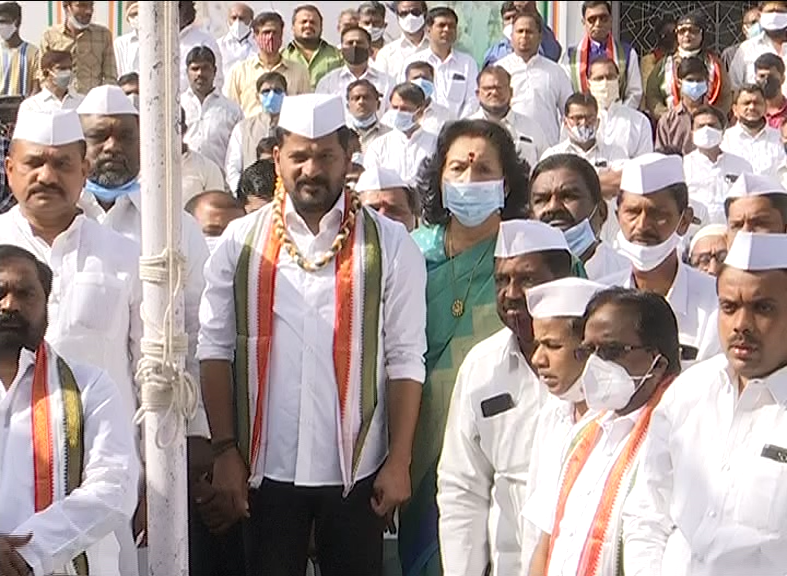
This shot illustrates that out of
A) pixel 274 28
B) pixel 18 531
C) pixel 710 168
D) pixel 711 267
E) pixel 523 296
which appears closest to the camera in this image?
pixel 18 531

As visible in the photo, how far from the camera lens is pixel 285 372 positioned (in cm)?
487

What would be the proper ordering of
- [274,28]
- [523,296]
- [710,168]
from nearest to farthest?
[523,296]
[710,168]
[274,28]

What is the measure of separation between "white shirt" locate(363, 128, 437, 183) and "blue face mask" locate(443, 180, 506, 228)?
427cm

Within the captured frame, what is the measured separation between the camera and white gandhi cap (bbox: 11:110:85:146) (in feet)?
16.2

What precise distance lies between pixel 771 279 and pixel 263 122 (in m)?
6.24

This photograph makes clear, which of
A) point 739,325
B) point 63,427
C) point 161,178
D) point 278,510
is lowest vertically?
point 278,510

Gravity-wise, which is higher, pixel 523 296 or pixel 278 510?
pixel 523 296

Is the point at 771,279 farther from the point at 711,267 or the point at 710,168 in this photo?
the point at 710,168

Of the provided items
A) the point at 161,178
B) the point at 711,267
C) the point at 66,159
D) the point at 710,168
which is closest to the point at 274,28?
the point at 710,168

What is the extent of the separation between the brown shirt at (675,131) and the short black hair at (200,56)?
112 inches

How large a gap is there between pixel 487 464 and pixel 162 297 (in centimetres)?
110

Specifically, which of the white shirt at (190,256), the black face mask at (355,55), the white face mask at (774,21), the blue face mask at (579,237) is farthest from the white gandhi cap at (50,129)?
the white face mask at (774,21)

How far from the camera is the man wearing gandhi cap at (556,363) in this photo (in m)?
4.43

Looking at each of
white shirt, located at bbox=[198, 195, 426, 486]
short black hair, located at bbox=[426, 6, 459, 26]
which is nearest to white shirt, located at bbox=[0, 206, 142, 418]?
white shirt, located at bbox=[198, 195, 426, 486]
